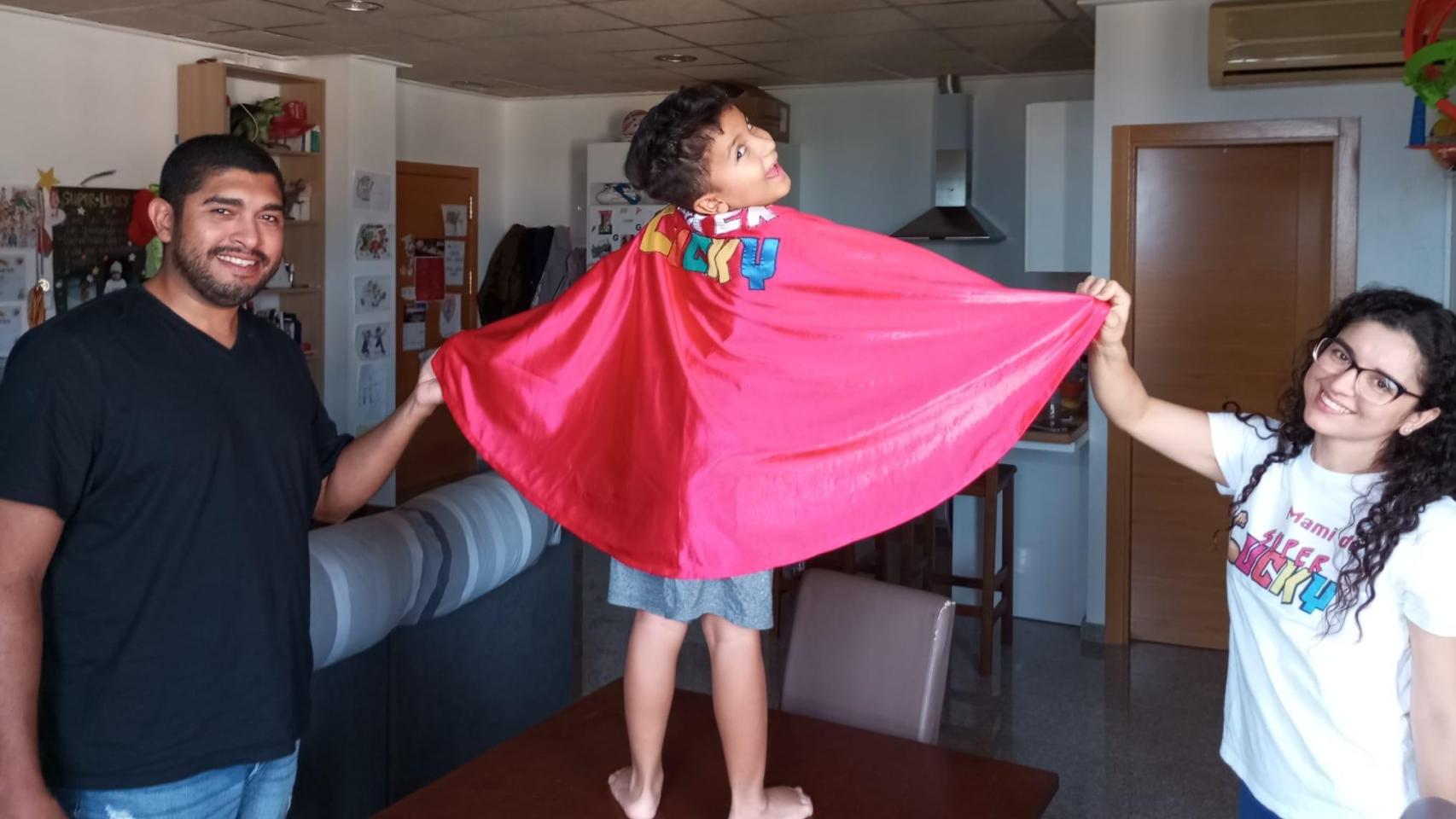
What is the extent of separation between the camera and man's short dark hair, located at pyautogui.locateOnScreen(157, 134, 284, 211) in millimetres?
1667

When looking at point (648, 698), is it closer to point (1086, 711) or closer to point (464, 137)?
point (1086, 711)

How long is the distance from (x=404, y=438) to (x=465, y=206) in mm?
5953

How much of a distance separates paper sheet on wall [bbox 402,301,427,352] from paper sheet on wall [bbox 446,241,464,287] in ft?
1.06

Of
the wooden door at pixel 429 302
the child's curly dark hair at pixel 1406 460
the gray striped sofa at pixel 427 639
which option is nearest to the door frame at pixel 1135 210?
the gray striped sofa at pixel 427 639

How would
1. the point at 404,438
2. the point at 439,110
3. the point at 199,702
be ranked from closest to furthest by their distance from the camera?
the point at 199,702, the point at 404,438, the point at 439,110

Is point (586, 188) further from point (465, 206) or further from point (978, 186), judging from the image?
point (978, 186)

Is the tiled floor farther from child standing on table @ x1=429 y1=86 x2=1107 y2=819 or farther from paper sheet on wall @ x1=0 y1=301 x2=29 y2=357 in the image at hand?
paper sheet on wall @ x1=0 y1=301 x2=29 y2=357

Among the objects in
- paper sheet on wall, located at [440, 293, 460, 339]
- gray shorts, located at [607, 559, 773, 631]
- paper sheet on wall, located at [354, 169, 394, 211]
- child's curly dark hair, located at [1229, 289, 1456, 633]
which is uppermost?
paper sheet on wall, located at [354, 169, 394, 211]

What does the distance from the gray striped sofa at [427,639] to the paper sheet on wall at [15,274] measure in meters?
3.04

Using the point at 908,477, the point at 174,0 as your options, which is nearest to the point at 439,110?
the point at 174,0

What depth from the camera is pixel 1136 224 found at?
4715mm

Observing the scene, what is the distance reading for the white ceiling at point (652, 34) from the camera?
474cm

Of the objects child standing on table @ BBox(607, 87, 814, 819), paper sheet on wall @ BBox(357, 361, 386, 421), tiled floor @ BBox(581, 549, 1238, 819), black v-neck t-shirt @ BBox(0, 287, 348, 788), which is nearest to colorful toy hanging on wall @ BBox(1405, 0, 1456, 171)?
child standing on table @ BBox(607, 87, 814, 819)

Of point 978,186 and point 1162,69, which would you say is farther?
point 978,186
